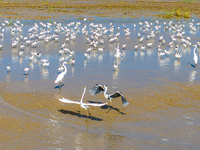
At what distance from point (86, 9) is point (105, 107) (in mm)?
30515

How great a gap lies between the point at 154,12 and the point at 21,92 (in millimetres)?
30089

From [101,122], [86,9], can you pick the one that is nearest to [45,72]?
[101,122]

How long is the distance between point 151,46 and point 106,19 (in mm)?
12571

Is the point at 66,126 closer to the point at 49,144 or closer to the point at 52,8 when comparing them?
the point at 49,144

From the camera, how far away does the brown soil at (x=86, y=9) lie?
35000mm

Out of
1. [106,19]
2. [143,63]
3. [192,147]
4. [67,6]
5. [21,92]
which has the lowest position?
[192,147]

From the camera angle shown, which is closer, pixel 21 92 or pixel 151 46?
pixel 21 92

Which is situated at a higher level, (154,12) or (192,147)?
(154,12)

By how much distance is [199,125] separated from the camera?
9.12 meters

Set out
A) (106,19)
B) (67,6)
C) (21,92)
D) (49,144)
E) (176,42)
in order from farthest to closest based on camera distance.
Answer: (67,6), (106,19), (176,42), (21,92), (49,144)

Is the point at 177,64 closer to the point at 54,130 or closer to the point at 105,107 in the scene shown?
the point at 105,107

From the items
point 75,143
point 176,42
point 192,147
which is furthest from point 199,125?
point 176,42

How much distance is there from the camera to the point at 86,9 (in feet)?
129

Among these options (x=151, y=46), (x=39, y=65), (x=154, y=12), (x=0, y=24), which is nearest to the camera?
(x=39, y=65)
